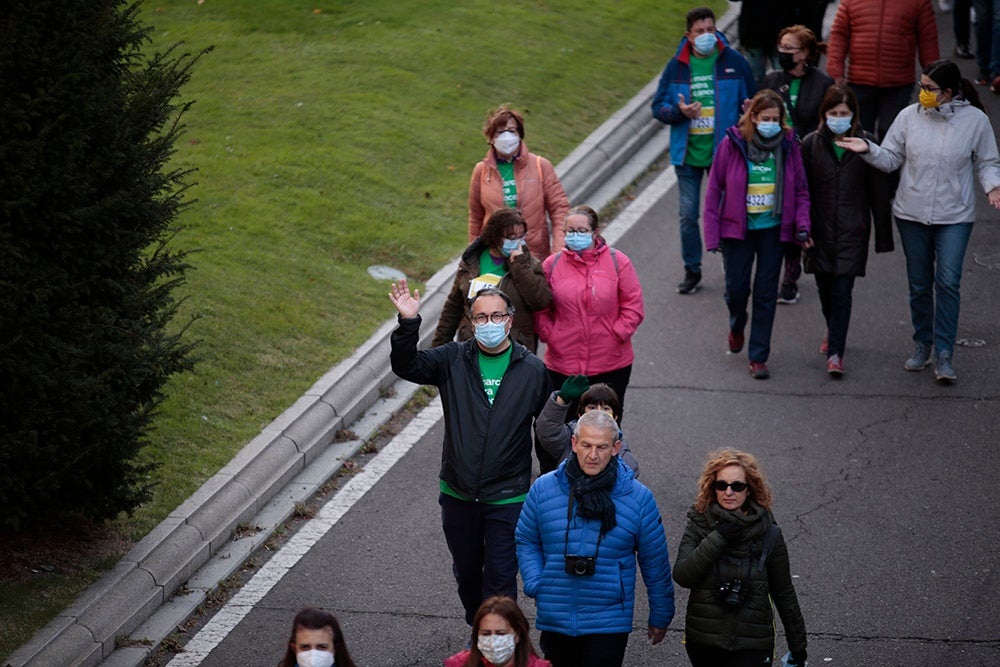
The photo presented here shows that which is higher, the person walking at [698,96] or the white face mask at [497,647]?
the white face mask at [497,647]

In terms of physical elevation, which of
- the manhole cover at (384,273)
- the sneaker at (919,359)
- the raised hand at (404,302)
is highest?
the raised hand at (404,302)

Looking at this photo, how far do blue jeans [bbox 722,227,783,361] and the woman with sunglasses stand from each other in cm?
432

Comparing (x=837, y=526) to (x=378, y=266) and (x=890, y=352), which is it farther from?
(x=378, y=266)

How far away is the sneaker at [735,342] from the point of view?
10.9 m

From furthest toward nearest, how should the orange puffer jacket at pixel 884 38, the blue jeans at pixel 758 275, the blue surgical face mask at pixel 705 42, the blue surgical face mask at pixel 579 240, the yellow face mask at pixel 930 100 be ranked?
the orange puffer jacket at pixel 884 38, the blue surgical face mask at pixel 705 42, the blue jeans at pixel 758 275, the yellow face mask at pixel 930 100, the blue surgical face mask at pixel 579 240

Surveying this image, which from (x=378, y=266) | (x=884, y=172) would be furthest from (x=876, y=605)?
(x=378, y=266)

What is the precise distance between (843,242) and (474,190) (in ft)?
8.62

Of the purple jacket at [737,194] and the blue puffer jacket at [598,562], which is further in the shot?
the purple jacket at [737,194]

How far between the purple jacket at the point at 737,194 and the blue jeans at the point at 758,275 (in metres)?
0.13

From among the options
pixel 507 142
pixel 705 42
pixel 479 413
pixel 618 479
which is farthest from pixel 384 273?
pixel 618 479

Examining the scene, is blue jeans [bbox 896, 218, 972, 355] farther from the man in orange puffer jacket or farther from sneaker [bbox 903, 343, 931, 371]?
the man in orange puffer jacket

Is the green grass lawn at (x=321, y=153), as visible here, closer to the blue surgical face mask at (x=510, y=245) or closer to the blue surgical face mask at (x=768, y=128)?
the blue surgical face mask at (x=510, y=245)

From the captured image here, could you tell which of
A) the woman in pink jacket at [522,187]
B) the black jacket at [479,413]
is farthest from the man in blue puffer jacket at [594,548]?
the woman in pink jacket at [522,187]

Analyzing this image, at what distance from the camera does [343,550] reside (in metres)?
8.46
